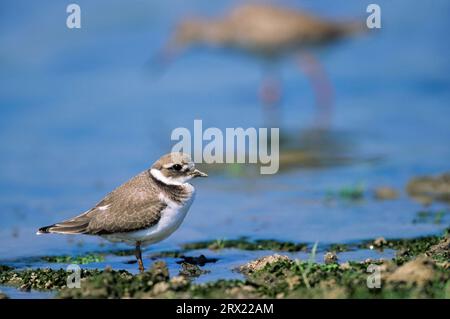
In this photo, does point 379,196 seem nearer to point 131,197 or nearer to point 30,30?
point 131,197

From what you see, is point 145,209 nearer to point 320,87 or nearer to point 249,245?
point 249,245

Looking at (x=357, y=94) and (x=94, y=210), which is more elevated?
(x=357, y=94)

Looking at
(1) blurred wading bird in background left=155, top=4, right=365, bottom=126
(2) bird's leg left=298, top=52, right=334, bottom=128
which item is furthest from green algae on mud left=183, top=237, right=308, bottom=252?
(1) blurred wading bird in background left=155, top=4, right=365, bottom=126

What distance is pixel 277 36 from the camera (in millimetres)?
18234

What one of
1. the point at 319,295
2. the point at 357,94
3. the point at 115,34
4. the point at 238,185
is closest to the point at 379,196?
the point at 238,185

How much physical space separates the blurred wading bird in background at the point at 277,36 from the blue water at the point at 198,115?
18.4 inches

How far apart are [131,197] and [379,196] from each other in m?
4.04

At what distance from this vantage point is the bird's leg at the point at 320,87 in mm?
16780

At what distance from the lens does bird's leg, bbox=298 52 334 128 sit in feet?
55.1

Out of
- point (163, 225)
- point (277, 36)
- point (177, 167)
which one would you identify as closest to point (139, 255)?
point (163, 225)

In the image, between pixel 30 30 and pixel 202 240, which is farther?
pixel 30 30

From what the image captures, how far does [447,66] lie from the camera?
19.0m

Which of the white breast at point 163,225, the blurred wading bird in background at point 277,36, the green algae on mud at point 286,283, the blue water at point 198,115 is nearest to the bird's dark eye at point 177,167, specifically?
the white breast at point 163,225
